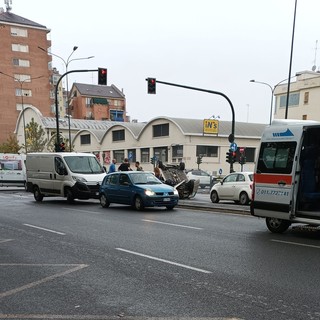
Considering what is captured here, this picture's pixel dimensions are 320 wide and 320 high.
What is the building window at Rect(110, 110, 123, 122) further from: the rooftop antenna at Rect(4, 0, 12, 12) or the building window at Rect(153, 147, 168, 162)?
the building window at Rect(153, 147, 168, 162)

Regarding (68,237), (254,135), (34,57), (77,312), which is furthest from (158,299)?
(34,57)

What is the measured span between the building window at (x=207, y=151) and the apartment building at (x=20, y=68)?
4383 cm

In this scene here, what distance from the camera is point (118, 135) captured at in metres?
66.2

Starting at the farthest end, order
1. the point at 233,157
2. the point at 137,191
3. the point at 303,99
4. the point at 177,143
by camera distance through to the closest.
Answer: the point at 303,99
the point at 177,143
the point at 233,157
the point at 137,191

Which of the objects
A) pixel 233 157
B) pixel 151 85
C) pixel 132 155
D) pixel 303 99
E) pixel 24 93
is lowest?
pixel 132 155

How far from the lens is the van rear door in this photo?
9586 millimetres

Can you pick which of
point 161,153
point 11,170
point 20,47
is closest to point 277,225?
point 11,170

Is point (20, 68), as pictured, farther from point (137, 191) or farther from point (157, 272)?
point (157, 272)

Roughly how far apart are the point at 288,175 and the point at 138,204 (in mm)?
7274

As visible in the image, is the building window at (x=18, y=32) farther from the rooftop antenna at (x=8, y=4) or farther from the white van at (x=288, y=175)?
the white van at (x=288, y=175)

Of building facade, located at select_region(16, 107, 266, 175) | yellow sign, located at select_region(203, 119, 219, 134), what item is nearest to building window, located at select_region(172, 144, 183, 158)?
building facade, located at select_region(16, 107, 266, 175)

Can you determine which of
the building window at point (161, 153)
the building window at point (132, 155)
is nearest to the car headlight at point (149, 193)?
the building window at point (161, 153)

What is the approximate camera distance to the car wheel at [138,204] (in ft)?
51.0

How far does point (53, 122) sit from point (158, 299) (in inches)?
3069
